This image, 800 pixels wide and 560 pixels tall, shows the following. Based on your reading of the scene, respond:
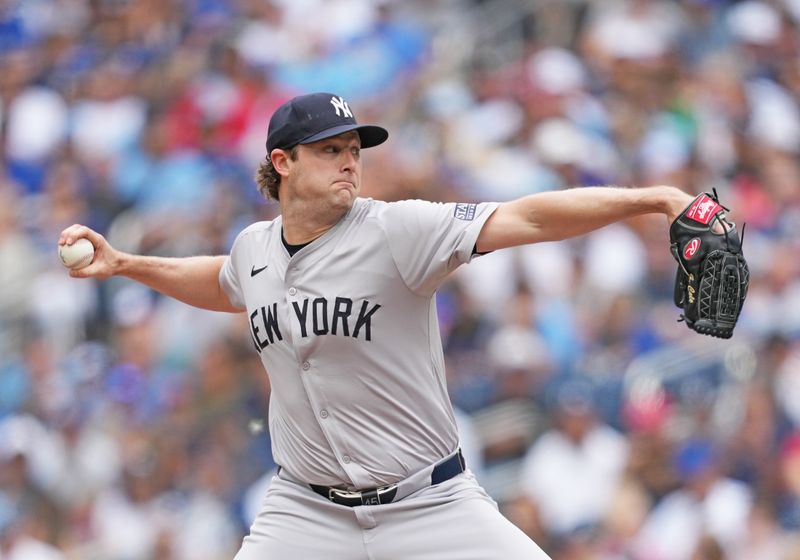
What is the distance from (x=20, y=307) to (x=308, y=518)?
16.6ft

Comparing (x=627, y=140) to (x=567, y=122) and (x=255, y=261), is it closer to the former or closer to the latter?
(x=567, y=122)

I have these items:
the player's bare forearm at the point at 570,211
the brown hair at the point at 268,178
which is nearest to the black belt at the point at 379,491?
Answer: the player's bare forearm at the point at 570,211

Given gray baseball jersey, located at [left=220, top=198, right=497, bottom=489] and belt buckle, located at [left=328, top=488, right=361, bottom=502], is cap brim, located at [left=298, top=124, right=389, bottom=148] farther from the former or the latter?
belt buckle, located at [left=328, top=488, right=361, bottom=502]

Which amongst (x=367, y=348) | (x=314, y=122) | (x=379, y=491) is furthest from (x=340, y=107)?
(x=379, y=491)

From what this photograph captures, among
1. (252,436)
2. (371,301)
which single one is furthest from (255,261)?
(252,436)

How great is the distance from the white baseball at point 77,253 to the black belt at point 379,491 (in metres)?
1.13

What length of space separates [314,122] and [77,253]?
3.15 ft

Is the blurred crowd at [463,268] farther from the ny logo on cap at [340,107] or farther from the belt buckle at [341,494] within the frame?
the ny logo on cap at [340,107]

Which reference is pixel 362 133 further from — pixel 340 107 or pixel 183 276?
pixel 183 276

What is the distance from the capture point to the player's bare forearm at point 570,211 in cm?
357

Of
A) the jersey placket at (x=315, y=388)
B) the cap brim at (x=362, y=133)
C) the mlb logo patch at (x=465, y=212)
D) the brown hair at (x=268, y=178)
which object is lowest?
the jersey placket at (x=315, y=388)

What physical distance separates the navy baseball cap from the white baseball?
2.53ft

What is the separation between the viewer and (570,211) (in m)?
3.66

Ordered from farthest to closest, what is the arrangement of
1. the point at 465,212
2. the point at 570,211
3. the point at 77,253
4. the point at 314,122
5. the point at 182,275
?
the point at 182,275
the point at 77,253
the point at 314,122
the point at 465,212
the point at 570,211
